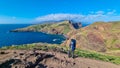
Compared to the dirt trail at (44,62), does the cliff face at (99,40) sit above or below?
below

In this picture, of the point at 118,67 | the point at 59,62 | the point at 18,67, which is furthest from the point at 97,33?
the point at 18,67

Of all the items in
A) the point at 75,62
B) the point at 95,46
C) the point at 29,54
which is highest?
the point at 29,54

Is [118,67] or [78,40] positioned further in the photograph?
[78,40]

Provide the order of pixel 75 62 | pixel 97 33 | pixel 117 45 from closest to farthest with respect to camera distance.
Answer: pixel 75 62
pixel 117 45
pixel 97 33

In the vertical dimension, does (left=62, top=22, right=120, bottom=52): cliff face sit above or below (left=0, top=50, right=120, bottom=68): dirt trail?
below

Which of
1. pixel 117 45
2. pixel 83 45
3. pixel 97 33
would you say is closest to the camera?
pixel 117 45

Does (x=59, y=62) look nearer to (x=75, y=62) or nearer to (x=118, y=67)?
(x=75, y=62)

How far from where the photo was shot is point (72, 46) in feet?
109

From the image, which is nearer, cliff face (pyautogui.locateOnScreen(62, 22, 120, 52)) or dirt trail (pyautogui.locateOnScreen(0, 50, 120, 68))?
dirt trail (pyautogui.locateOnScreen(0, 50, 120, 68))

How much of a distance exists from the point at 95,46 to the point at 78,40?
8.54 metres

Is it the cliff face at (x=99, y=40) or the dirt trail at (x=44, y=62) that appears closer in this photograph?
the dirt trail at (x=44, y=62)

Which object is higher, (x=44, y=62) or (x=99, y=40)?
(x=44, y=62)

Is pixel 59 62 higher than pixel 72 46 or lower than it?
lower

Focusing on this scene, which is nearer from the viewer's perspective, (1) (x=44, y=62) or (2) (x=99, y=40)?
(1) (x=44, y=62)
